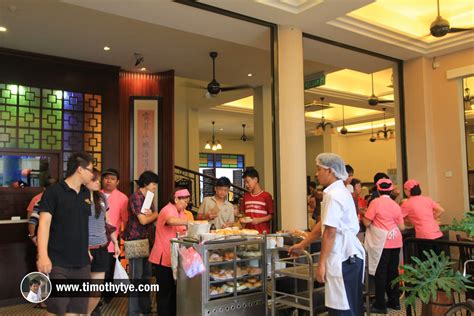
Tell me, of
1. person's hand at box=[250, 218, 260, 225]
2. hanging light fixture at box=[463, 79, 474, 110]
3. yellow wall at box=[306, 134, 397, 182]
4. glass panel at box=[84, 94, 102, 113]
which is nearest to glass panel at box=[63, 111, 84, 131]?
glass panel at box=[84, 94, 102, 113]

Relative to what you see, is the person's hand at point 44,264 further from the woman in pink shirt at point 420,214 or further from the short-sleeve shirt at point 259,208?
the woman in pink shirt at point 420,214

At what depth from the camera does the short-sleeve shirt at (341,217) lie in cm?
288

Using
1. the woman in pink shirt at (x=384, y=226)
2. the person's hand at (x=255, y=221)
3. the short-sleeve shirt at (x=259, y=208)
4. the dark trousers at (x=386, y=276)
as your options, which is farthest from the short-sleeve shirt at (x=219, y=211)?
the dark trousers at (x=386, y=276)

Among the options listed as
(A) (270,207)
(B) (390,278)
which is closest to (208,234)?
(A) (270,207)

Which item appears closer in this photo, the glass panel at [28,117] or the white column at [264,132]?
the glass panel at [28,117]

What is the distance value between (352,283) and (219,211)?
1.94 meters

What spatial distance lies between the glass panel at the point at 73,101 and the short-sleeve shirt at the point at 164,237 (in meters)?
3.92

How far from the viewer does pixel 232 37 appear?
5375 millimetres

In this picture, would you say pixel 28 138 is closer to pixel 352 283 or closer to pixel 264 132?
pixel 264 132

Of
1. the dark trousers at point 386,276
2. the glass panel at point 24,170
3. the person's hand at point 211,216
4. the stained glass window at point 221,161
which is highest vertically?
the stained glass window at point 221,161

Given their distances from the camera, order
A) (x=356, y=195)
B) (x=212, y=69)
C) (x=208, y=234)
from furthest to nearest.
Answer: (x=212, y=69) → (x=356, y=195) → (x=208, y=234)

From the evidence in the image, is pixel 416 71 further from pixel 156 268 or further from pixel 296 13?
pixel 156 268

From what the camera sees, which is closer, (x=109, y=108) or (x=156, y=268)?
(x=156, y=268)

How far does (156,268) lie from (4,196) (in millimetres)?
3502
